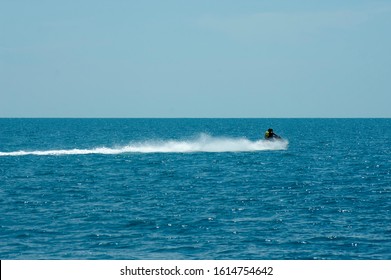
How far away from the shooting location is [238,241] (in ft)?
88.4

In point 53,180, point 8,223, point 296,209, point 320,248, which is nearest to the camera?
point 320,248

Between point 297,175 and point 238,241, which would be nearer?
point 238,241

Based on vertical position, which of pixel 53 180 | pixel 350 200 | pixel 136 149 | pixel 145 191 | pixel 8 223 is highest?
pixel 136 149

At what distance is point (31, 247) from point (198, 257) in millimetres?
7384

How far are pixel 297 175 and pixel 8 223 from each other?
28963 millimetres

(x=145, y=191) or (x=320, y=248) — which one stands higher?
(x=145, y=191)

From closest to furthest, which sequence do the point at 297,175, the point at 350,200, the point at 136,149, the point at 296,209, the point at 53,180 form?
the point at 296,209 < the point at 350,200 < the point at 53,180 < the point at 297,175 < the point at 136,149

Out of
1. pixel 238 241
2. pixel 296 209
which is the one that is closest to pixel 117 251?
pixel 238 241

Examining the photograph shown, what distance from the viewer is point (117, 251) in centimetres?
2533

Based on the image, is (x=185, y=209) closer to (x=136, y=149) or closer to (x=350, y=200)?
(x=350, y=200)

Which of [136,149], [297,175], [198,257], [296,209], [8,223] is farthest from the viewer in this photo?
[136,149]

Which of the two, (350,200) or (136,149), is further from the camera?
(136,149)

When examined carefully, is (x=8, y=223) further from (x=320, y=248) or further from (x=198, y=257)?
(x=320, y=248)

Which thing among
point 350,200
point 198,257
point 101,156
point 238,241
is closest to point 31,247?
point 198,257
